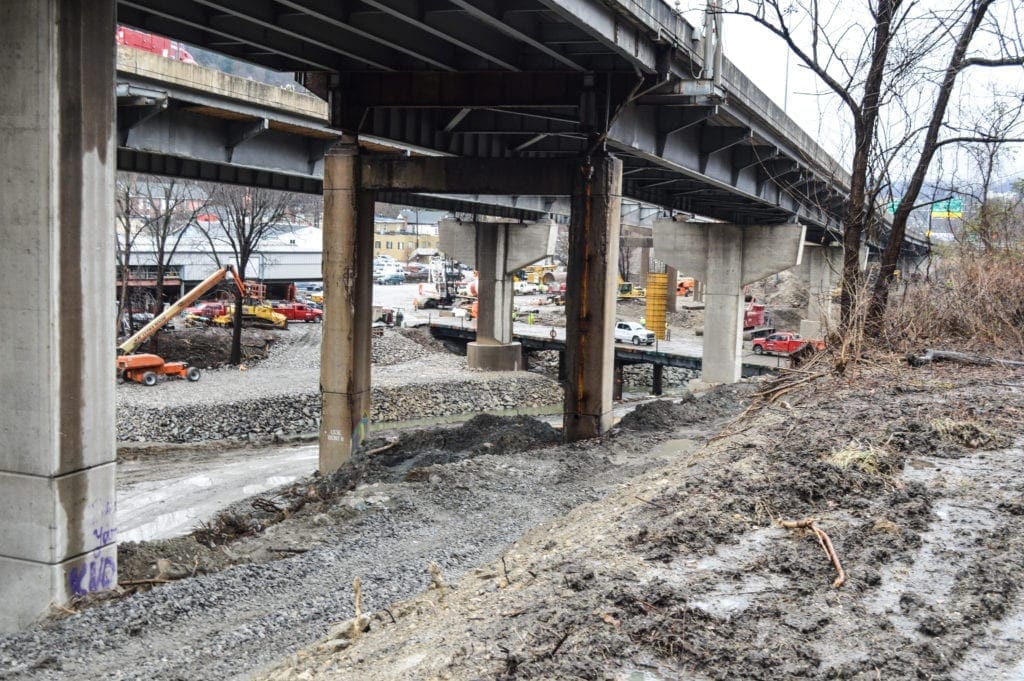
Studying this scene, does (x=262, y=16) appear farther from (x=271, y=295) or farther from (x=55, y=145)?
(x=271, y=295)

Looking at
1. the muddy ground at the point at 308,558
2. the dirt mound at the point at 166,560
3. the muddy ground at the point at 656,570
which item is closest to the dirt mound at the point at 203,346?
the muddy ground at the point at 308,558

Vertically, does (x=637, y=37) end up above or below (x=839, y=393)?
above

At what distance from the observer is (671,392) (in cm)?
4747

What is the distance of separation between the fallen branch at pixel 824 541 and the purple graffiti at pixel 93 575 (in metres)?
6.88

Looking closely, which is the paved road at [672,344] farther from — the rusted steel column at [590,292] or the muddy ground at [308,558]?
the muddy ground at [308,558]

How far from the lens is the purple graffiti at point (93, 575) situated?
948 centimetres

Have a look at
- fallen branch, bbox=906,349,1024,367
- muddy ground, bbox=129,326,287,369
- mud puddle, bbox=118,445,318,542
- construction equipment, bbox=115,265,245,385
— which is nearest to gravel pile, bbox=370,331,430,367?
muddy ground, bbox=129,326,287,369

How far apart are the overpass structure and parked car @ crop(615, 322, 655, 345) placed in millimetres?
15547

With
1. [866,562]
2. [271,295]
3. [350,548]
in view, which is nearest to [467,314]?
[271,295]

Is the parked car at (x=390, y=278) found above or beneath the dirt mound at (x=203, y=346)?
above

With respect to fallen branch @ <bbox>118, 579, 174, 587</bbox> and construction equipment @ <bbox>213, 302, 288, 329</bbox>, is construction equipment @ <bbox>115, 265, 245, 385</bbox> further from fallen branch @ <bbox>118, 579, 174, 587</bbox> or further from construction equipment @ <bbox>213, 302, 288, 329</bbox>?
fallen branch @ <bbox>118, 579, 174, 587</bbox>

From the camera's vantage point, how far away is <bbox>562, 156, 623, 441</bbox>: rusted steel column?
1759cm

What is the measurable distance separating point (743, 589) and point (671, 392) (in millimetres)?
41963

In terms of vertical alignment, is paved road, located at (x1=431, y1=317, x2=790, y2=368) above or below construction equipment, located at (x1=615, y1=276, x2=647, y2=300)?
below
